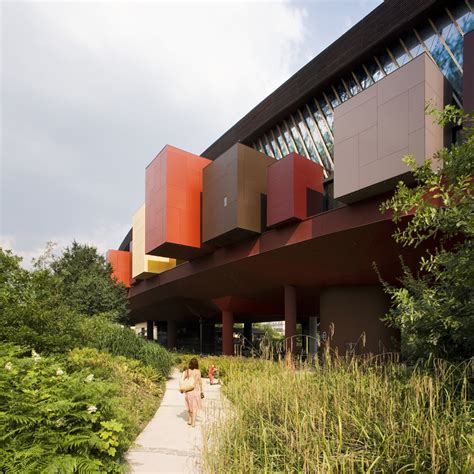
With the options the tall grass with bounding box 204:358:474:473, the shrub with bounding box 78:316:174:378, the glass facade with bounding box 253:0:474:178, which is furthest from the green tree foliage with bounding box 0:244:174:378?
the glass facade with bounding box 253:0:474:178

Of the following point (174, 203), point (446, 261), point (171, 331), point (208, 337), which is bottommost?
point (208, 337)

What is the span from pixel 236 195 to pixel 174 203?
4.42 meters

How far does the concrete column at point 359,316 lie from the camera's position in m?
20.1

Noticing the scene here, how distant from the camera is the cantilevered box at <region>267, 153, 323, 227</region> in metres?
18.7

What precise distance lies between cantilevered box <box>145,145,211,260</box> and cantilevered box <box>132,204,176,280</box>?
27.2ft

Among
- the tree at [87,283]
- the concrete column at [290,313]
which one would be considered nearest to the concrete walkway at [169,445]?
the concrete column at [290,313]

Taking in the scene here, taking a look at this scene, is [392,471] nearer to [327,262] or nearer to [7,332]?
[7,332]

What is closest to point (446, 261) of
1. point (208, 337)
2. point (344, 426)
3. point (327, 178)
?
point (344, 426)

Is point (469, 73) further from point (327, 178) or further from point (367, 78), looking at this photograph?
point (327, 178)

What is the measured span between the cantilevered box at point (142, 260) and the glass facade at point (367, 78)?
42.1 feet

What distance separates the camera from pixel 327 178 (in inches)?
836

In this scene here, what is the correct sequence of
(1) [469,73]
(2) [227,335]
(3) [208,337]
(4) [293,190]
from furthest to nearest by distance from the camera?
(3) [208,337] → (2) [227,335] → (4) [293,190] → (1) [469,73]

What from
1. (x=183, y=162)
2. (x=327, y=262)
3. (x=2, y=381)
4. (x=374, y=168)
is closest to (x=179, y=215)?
(x=183, y=162)

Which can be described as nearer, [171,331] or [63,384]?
[63,384]
